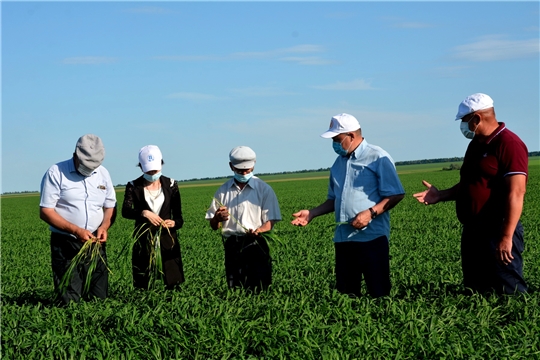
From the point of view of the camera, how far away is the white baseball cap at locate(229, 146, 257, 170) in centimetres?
695

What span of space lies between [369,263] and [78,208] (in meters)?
2.99

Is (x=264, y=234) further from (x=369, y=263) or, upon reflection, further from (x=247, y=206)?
(x=369, y=263)

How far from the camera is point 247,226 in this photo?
7.14 meters

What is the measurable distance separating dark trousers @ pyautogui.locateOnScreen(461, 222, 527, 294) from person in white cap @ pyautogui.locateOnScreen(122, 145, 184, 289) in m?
3.10

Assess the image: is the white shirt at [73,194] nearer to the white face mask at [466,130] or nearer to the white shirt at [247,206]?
the white shirt at [247,206]

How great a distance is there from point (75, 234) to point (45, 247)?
13072mm

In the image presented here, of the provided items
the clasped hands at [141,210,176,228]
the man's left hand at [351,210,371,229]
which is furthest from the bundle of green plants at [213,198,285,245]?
the man's left hand at [351,210,371,229]

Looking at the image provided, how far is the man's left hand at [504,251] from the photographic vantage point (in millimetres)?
5867

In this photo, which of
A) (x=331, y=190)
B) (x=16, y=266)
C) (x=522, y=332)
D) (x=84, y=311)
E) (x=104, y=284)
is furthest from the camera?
(x=16, y=266)

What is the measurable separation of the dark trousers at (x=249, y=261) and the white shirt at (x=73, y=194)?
4.73 feet

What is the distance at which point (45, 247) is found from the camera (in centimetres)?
1941

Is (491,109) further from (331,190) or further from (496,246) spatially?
(331,190)

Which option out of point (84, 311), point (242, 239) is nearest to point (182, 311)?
point (84, 311)

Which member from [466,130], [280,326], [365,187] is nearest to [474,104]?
[466,130]
